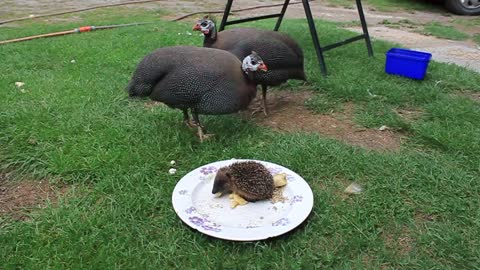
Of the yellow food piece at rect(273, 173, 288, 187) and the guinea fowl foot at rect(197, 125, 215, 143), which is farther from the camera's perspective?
the guinea fowl foot at rect(197, 125, 215, 143)

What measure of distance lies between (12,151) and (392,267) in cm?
198

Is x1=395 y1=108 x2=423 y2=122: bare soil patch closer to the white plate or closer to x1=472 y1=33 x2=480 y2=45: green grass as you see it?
the white plate

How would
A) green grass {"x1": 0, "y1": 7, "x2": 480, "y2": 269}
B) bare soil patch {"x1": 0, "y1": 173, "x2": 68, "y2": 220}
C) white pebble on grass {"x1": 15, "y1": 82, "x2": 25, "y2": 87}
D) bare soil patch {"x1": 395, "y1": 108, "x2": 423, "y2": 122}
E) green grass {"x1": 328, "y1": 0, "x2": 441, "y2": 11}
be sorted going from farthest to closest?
green grass {"x1": 328, "y1": 0, "x2": 441, "y2": 11}
white pebble on grass {"x1": 15, "y1": 82, "x2": 25, "y2": 87}
bare soil patch {"x1": 395, "y1": 108, "x2": 423, "y2": 122}
bare soil patch {"x1": 0, "y1": 173, "x2": 68, "y2": 220}
green grass {"x1": 0, "y1": 7, "x2": 480, "y2": 269}

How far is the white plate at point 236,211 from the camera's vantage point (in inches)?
67.5

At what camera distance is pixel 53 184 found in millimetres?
2186

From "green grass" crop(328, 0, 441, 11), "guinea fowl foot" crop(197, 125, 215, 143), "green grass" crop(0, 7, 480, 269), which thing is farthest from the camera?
"green grass" crop(328, 0, 441, 11)

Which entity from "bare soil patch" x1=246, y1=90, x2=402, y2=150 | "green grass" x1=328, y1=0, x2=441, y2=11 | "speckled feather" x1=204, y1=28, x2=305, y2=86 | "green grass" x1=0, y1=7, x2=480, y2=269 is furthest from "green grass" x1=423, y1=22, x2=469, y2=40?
"speckled feather" x1=204, y1=28, x2=305, y2=86

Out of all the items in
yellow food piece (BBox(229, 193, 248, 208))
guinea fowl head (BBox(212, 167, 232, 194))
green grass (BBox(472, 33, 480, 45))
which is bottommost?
green grass (BBox(472, 33, 480, 45))

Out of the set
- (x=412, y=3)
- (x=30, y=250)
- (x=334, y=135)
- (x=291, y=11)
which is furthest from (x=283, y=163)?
(x=412, y=3)

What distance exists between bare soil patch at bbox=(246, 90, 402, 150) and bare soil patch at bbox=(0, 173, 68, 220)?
129 cm

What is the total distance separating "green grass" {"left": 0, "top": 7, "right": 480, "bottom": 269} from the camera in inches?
66.8

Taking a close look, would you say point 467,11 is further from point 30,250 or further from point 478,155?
point 30,250

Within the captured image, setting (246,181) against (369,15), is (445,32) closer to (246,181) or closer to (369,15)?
(369,15)

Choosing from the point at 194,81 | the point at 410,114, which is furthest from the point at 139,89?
the point at 410,114
